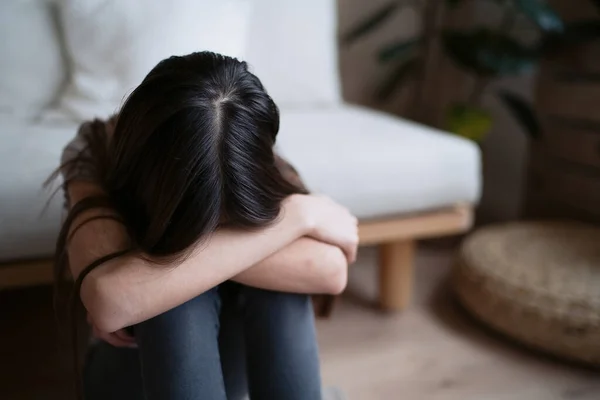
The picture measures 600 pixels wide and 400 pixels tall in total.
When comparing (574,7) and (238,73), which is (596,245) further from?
(238,73)

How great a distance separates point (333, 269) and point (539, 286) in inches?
22.0

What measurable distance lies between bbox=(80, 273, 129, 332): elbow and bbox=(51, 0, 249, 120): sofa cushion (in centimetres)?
53

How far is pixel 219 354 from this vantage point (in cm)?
68

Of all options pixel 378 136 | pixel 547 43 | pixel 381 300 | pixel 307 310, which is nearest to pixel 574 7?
pixel 547 43

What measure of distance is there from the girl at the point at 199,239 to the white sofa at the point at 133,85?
236 mm

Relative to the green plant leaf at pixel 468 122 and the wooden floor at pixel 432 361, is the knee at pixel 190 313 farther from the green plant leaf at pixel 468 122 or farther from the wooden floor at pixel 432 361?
the green plant leaf at pixel 468 122

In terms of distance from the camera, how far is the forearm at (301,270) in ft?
2.10

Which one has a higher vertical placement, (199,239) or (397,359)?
(199,239)

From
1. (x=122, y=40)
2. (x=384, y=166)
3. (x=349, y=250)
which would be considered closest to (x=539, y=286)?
(x=384, y=166)

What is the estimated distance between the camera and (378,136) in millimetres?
1057

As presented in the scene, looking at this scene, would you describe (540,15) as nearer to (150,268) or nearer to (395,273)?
(395,273)

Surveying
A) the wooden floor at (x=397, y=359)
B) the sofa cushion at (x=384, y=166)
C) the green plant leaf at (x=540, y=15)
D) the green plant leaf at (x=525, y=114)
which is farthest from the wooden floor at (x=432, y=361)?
the green plant leaf at (x=540, y=15)

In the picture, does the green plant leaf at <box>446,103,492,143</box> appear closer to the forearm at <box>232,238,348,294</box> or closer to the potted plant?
the potted plant

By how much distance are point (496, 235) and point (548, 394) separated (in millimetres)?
410
